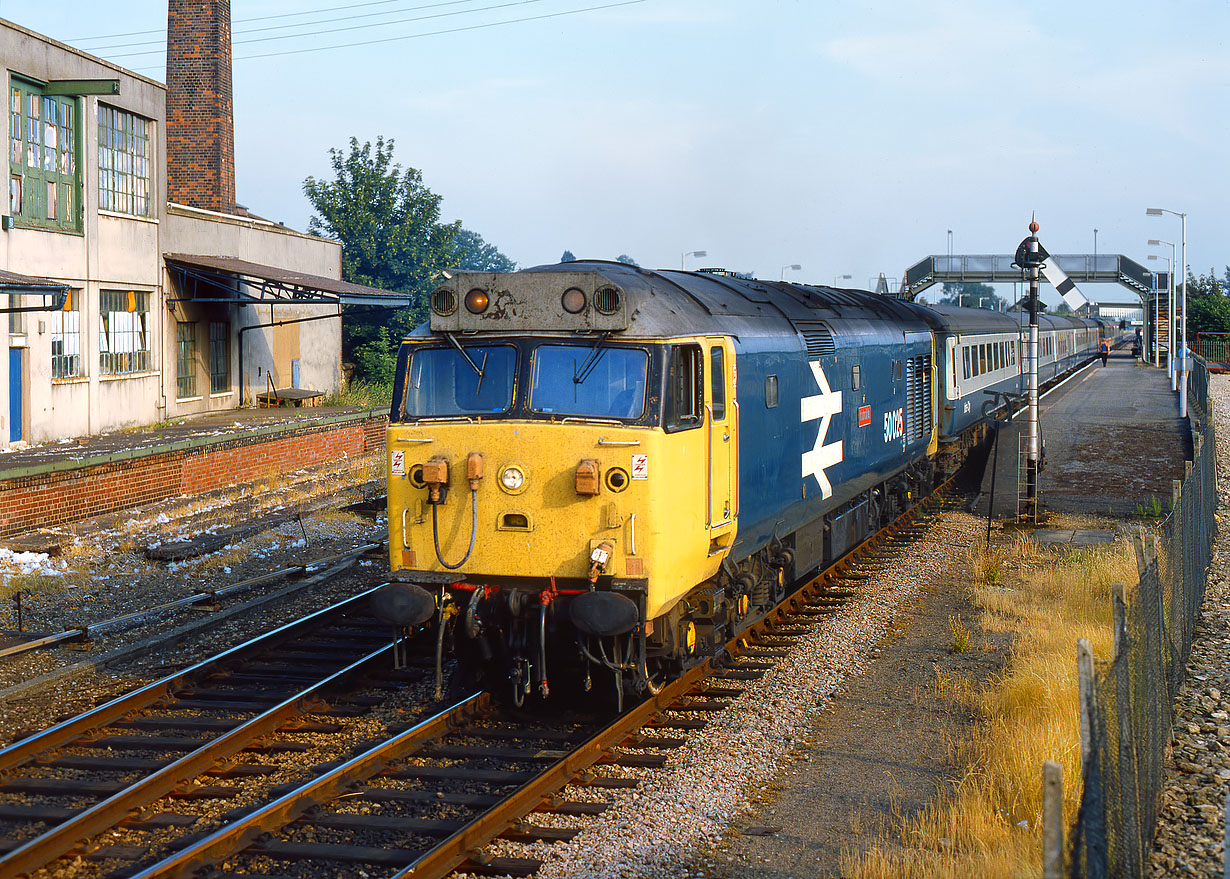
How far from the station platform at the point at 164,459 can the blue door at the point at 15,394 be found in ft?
1.39

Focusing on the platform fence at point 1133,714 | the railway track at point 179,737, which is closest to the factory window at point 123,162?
the railway track at point 179,737

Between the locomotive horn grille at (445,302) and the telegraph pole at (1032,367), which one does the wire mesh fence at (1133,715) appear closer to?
the locomotive horn grille at (445,302)

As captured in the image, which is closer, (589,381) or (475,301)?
(589,381)

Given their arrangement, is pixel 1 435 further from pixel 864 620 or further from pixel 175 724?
pixel 864 620

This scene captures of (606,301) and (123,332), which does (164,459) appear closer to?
(123,332)

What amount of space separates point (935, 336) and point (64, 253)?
14.9 m

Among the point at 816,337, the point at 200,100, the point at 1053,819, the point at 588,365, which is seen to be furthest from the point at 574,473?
the point at 200,100

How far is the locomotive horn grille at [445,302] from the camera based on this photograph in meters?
8.70

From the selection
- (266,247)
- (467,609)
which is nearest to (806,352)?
(467,609)

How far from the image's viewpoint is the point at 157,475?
19375 mm

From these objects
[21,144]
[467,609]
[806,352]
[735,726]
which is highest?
[21,144]

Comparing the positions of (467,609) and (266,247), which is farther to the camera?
(266,247)

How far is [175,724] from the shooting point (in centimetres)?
891

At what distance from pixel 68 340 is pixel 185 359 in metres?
4.30
